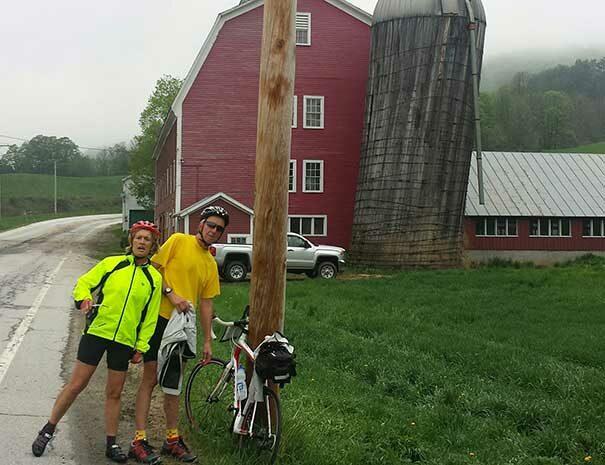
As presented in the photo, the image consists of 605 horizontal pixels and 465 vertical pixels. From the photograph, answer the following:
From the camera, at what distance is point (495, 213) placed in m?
37.9

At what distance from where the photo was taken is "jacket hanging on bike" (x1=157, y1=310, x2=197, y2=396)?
20.5 ft

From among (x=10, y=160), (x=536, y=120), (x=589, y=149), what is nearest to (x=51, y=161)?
(x=10, y=160)

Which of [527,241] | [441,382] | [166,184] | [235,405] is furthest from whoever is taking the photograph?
[166,184]

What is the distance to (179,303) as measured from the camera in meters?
6.24

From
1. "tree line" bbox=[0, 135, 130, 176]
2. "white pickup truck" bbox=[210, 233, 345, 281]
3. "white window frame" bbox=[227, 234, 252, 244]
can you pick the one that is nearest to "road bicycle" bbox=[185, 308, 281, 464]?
"white pickup truck" bbox=[210, 233, 345, 281]

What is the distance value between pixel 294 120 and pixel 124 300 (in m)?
30.2

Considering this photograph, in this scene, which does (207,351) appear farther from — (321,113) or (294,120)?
(321,113)

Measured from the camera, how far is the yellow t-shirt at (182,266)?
6.41 metres

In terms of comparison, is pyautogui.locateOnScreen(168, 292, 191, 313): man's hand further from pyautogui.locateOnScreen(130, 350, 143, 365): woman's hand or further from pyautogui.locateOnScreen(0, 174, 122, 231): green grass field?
pyautogui.locateOnScreen(0, 174, 122, 231): green grass field

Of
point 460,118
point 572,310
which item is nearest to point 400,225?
point 460,118

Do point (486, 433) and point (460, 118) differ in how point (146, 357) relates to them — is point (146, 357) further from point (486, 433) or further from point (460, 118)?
point (460, 118)

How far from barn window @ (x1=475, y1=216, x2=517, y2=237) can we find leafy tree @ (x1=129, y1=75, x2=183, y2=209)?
1359 inches

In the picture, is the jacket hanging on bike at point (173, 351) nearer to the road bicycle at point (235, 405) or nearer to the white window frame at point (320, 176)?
the road bicycle at point (235, 405)

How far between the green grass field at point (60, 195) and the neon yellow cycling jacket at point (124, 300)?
3778 inches
